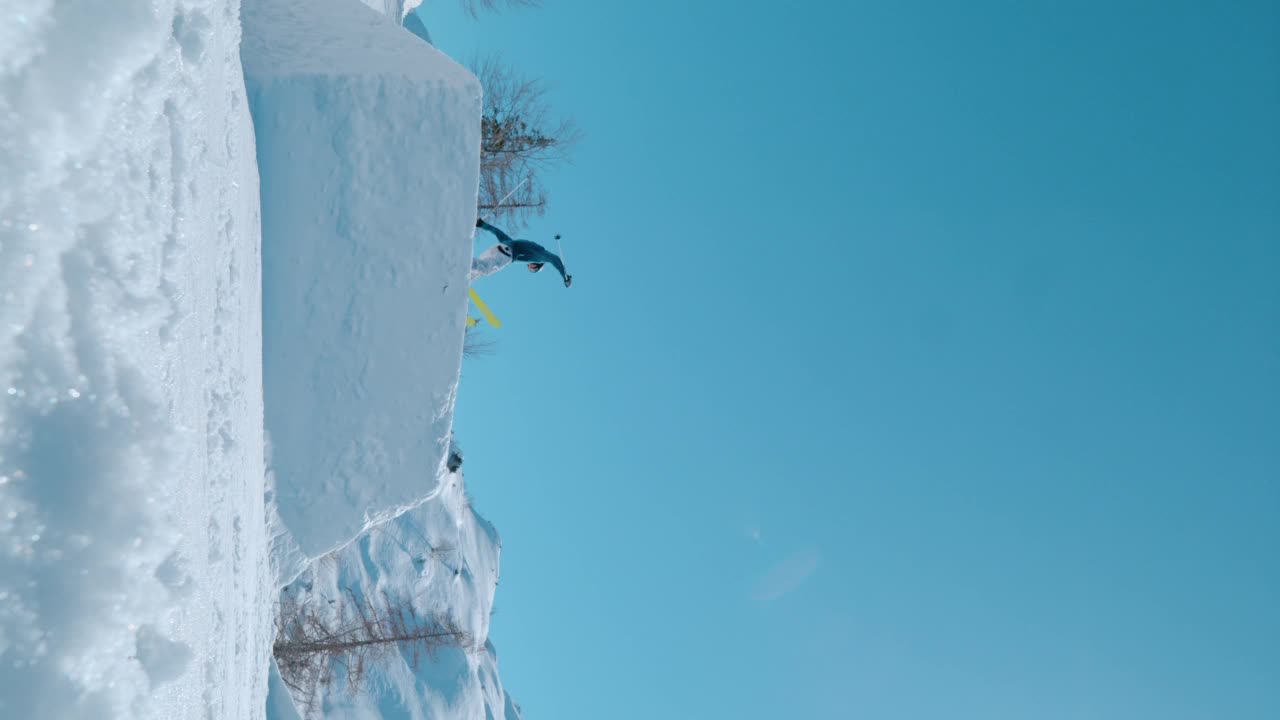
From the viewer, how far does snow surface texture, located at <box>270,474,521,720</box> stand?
5.36 m

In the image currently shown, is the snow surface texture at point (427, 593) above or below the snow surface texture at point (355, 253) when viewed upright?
below

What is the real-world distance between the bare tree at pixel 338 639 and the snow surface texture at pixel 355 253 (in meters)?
2.42

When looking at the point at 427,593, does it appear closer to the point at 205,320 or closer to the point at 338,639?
the point at 338,639

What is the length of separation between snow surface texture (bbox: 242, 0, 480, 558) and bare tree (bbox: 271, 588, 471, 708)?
2.42 metres

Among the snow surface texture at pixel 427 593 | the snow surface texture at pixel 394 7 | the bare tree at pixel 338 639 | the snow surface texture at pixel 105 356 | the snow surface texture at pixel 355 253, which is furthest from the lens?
the snow surface texture at pixel 427 593

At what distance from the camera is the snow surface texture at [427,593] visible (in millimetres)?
5363

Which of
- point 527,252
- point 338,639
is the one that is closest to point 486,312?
point 527,252

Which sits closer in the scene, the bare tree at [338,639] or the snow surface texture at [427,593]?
the bare tree at [338,639]

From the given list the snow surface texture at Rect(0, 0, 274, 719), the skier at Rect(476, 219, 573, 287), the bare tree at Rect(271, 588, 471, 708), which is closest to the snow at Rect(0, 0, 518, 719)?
the snow surface texture at Rect(0, 0, 274, 719)

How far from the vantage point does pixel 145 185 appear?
1.21 metres

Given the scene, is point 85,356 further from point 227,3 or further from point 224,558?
point 227,3

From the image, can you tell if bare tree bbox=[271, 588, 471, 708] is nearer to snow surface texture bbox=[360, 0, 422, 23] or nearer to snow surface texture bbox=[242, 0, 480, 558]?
snow surface texture bbox=[242, 0, 480, 558]

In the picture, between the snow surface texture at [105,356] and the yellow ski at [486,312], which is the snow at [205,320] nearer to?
the snow surface texture at [105,356]

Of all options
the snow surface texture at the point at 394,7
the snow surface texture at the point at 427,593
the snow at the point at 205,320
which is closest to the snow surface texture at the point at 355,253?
the snow at the point at 205,320
